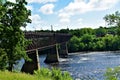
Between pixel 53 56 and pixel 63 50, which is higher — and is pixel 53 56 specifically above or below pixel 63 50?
above

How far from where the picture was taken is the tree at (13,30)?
49.2 m

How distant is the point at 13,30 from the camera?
49188 millimetres

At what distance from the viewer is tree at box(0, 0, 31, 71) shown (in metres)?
49.2

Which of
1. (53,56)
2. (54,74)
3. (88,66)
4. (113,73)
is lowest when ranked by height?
(53,56)

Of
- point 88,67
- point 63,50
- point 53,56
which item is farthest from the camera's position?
point 63,50

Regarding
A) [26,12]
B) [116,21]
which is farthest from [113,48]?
[116,21]

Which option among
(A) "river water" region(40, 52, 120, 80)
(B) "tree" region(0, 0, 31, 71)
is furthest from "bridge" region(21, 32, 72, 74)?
(B) "tree" region(0, 0, 31, 71)

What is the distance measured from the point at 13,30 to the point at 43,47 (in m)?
66.3

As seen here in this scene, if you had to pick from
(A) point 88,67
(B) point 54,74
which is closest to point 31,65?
(A) point 88,67

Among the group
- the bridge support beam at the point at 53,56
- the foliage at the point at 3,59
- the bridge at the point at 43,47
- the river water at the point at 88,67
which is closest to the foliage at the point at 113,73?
the foliage at the point at 3,59

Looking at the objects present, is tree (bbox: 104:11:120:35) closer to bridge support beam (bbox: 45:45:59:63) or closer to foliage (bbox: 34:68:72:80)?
foliage (bbox: 34:68:72:80)

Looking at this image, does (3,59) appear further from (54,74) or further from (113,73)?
(113,73)

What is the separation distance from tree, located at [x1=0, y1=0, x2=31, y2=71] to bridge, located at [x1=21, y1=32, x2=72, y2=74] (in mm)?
26775

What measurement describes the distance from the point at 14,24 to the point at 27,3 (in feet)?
11.8
